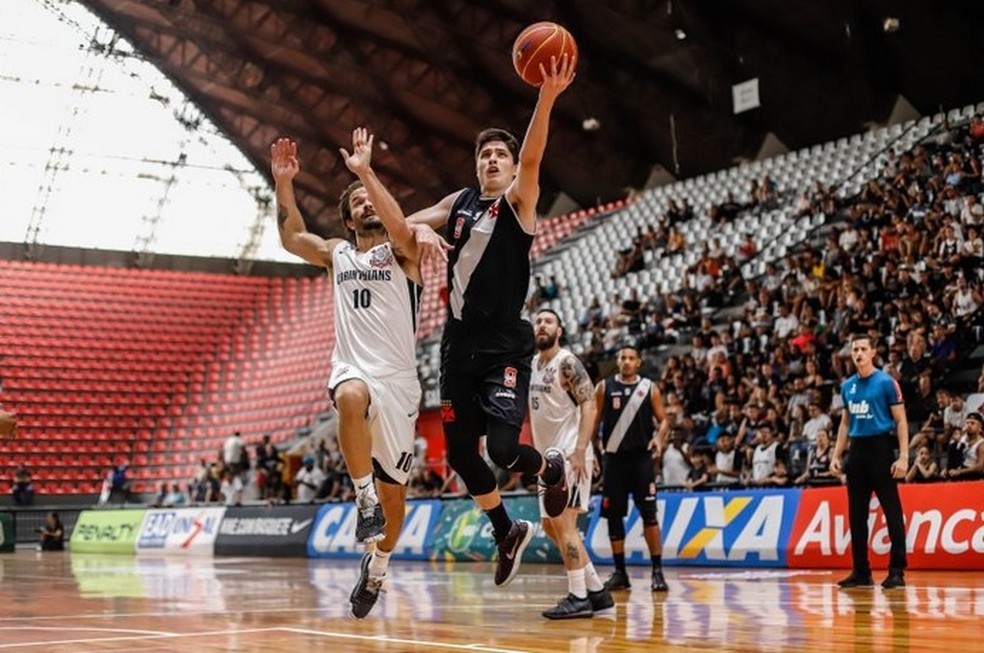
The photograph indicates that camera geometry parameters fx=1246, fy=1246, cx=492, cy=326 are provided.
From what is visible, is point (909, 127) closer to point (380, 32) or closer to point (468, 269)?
point (380, 32)

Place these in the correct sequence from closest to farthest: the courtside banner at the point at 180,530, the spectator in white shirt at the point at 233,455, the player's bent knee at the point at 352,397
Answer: the player's bent knee at the point at 352,397 < the courtside banner at the point at 180,530 < the spectator in white shirt at the point at 233,455

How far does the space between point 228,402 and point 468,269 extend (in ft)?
101

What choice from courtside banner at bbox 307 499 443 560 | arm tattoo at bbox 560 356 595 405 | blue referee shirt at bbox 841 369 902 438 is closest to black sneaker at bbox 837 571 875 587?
blue referee shirt at bbox 841 369 902 438

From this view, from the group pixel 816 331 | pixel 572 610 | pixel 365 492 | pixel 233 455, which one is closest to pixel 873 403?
pixel 572 610

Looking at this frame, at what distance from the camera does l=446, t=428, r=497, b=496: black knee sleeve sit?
664cm

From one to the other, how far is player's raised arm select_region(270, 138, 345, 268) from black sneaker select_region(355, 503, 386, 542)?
5.16 feet

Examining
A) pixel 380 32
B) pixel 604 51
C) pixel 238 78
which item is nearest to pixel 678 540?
pixel 604 51

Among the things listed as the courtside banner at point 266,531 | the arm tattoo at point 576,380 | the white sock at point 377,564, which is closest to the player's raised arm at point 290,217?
the white sock at point 377,564

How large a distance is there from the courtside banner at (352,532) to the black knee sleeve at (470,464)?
11.1 metres

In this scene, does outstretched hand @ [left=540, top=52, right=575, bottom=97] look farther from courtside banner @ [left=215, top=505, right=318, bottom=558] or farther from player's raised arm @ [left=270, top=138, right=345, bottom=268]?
courtside banner @ [left=215, top=505, right=318, bottom=558]

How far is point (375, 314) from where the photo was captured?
6969mm

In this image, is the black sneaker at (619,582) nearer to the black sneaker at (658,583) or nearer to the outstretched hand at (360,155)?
the black sneaker at (658,583)

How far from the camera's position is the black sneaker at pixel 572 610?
7141 millimetres

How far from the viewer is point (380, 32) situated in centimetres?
3023
